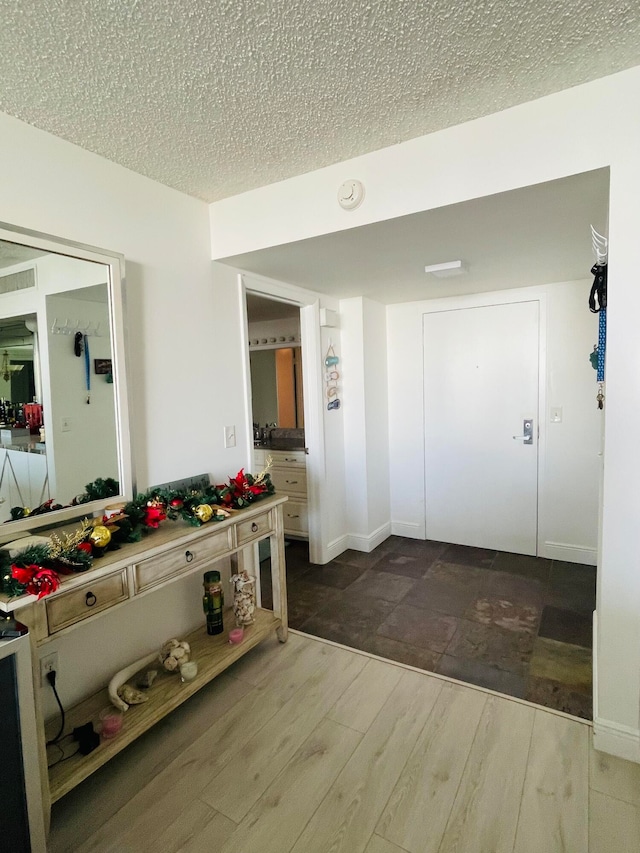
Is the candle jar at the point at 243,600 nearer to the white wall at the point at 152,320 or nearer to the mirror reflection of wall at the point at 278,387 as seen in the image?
the white wall at the point at 152,320

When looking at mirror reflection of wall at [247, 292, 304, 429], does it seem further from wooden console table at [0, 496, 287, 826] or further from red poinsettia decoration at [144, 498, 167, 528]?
red poinsettia decoration at [144, 498, 167, 528]

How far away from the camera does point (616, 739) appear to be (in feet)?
5.38

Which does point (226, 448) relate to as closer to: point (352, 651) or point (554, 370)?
point (352, 651)

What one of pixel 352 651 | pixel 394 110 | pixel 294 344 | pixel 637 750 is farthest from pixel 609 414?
pixel 294 344

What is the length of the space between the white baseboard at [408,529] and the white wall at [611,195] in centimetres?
222

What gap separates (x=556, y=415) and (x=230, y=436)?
2357 millimetres

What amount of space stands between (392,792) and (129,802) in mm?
886

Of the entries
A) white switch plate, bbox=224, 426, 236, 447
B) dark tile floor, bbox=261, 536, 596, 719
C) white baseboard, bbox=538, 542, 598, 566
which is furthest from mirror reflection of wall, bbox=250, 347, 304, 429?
white baseboard, bbox=538, 542, 598, 566

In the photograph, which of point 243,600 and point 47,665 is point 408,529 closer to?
point 243,600

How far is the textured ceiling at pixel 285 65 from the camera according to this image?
1190mm

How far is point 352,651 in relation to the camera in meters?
2.34

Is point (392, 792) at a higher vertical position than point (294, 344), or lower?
lower

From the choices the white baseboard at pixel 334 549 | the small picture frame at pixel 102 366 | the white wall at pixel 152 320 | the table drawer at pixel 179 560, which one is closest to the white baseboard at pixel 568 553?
the white baseboard at pixel 334 549

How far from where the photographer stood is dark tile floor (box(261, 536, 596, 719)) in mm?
2141
